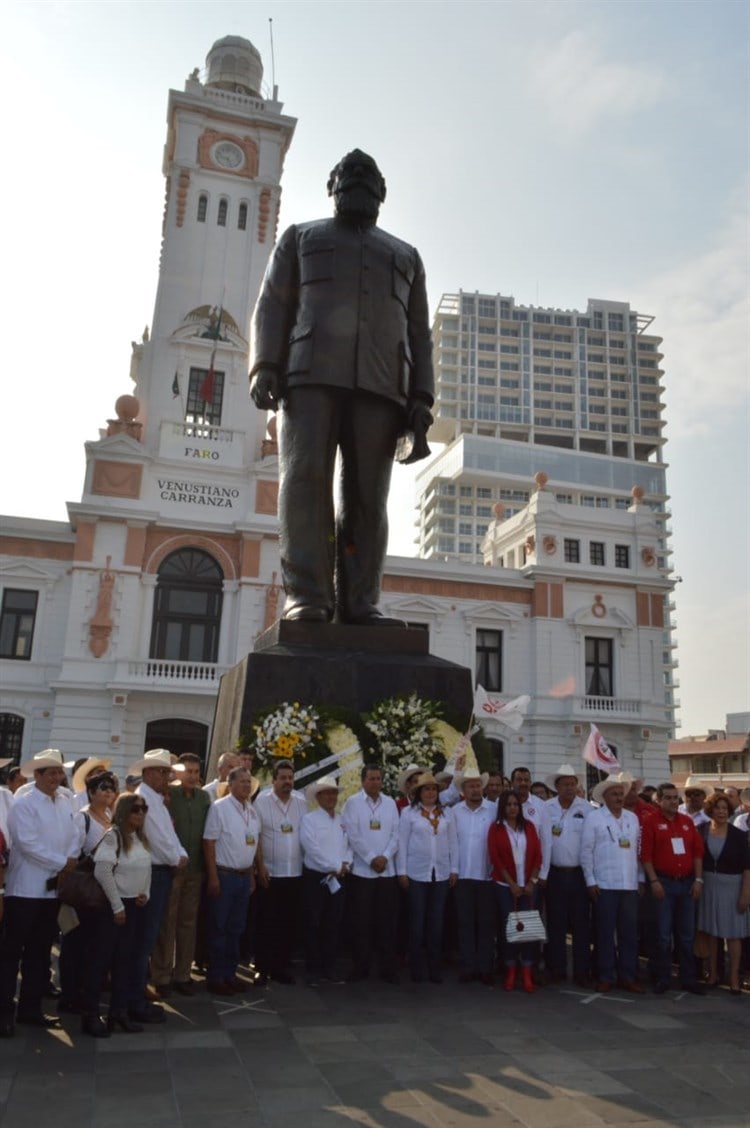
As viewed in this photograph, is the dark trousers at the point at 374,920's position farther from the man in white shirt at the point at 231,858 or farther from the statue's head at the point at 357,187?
Result: the statue's head at the point at 357,187

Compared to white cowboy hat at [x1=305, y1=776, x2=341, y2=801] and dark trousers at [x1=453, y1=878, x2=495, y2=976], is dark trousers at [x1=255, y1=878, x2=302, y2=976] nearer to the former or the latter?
white cowboy hat at [x1=305, y1=776, x2=341, y2=801]

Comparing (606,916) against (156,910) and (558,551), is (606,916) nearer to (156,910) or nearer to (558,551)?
(156,910)

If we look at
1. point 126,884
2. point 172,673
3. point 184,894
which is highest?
point 172,673

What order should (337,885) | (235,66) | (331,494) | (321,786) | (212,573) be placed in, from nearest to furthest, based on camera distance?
(337,885), (321,786), (331,494), (212,573), (235,66)

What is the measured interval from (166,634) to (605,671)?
13378mm

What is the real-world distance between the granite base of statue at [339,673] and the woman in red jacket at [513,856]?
0.79m

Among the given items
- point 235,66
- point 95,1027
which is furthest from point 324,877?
point 235,66

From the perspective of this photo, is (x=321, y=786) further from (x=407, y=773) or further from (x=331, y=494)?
(x=331, y=494)

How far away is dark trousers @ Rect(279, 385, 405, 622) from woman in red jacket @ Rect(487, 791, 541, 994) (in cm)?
189

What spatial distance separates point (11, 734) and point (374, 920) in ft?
62.4

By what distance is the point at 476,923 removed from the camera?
5.64 m

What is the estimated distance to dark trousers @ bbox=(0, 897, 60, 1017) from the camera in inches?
166

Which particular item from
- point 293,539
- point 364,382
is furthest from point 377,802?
point 364,382

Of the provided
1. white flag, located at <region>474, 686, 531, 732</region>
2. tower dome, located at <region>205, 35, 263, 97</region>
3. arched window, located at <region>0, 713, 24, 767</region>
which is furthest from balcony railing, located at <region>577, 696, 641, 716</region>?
tower dome, located at <region>205, 35, 263, 97</region>
